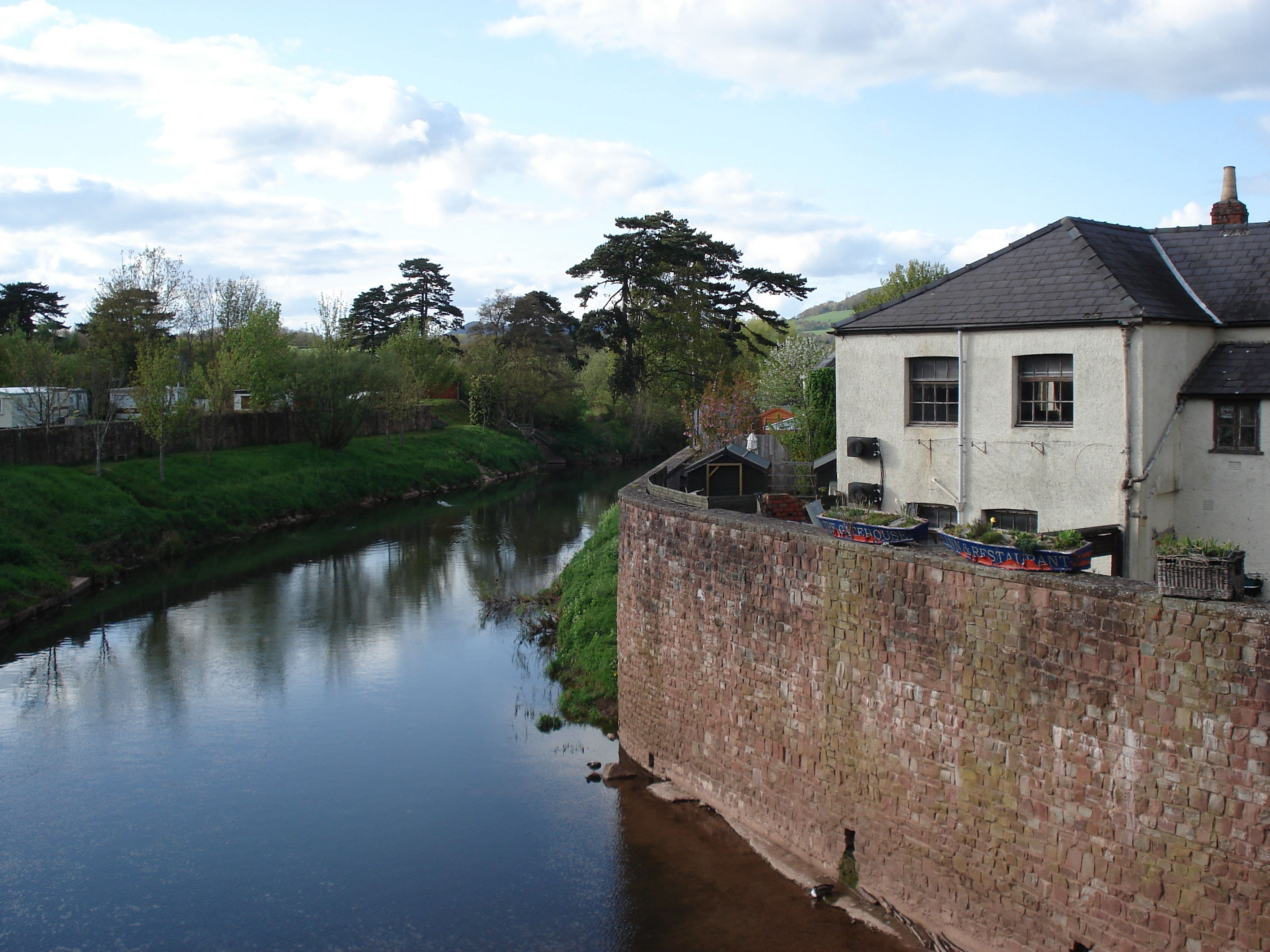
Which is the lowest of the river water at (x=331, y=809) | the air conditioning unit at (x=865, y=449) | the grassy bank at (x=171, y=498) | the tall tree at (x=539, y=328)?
the river water at (x=331, y=809)

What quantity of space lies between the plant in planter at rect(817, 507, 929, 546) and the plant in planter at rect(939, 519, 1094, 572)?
2.36 feet

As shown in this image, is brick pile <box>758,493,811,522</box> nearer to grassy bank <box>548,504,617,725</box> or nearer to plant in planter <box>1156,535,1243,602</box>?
grassy bank <box>548,504,617,725</box>

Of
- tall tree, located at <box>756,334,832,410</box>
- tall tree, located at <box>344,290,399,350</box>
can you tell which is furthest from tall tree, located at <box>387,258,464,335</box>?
tall tree, located at <box>756,334,832,410</box>

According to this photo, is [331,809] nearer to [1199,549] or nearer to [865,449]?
[865,449]

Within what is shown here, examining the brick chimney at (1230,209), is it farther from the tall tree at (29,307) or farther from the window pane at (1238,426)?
the tall tree at (29,307)

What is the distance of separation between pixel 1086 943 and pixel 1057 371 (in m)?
7.54

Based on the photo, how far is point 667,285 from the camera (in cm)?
5028

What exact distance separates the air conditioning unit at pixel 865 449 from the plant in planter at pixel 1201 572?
728 centimetres

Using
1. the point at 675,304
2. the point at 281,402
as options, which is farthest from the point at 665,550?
the point at 281,402

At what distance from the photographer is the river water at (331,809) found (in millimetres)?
12273

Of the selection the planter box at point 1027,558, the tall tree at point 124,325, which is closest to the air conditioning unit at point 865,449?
the planter box at point 1027,558

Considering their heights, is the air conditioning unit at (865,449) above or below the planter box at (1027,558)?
above

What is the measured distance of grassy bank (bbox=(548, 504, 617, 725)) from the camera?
62.5ft

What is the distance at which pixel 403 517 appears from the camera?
44594 millimetres
